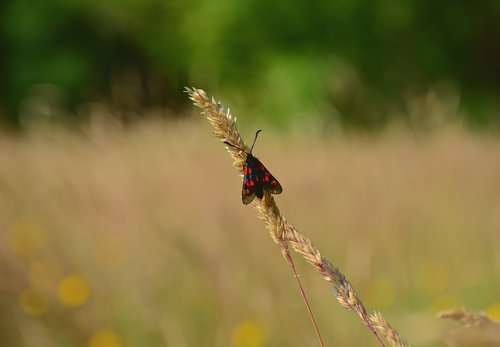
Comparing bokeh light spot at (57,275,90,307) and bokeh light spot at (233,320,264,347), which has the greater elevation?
bokeh light spot at (57,275,90,307)

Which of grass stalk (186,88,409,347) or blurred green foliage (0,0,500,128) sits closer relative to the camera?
grass stalk (186,88,409,347)

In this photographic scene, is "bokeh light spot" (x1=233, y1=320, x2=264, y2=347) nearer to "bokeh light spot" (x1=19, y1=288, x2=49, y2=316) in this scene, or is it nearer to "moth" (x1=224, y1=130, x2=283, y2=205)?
"bokeh light spot" (x1=19, y1=288, x2=49, y2=316)

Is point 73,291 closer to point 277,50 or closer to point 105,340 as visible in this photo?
point 105,340

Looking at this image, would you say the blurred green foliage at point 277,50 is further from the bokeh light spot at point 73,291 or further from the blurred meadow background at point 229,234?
the bokeh light spot at point 73,291

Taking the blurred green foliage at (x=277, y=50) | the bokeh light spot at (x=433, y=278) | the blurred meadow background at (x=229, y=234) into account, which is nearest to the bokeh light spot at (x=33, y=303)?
the blurred meadow background at (x=229, y=234)

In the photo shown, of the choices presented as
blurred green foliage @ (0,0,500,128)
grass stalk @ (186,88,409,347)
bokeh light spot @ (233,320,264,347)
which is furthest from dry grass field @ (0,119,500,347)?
blurred green foliage @ (0,0,500,128)
